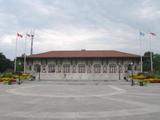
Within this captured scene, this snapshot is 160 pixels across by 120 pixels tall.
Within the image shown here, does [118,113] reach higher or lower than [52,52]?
lower

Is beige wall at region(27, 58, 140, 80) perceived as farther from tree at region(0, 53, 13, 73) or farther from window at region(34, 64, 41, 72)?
tree at region(0, 53, 13, 73)

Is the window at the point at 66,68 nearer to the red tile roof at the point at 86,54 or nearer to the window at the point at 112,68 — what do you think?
the red tile roof at the point at 86,54

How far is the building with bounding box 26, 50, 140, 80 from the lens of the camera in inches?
2552

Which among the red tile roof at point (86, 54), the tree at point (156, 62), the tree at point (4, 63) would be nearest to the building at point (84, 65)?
the red tile roof at point (86, 54)

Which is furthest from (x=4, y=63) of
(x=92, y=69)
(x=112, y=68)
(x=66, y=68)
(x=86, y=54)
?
(x=112, y=68)

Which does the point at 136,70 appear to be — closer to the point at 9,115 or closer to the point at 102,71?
the point at 102,71

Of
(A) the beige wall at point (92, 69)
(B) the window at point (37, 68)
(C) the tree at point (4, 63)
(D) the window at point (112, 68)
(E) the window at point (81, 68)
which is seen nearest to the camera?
(A) the beige wall at point (92, 69)

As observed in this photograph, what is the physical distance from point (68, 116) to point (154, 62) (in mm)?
83412

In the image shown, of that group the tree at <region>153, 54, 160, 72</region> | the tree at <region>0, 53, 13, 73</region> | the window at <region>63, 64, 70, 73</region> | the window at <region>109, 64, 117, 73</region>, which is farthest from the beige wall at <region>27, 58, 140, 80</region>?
the tree at <region>153, 54, 160, 72</region>

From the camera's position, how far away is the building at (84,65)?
213 ft

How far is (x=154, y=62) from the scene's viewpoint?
90938 millimetres

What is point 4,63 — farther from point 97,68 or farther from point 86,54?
point 97,68

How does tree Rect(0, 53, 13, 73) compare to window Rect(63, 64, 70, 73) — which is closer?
window Rect(63, 64, 70, 73)

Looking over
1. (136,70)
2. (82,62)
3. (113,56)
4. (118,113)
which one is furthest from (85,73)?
(118,113)
